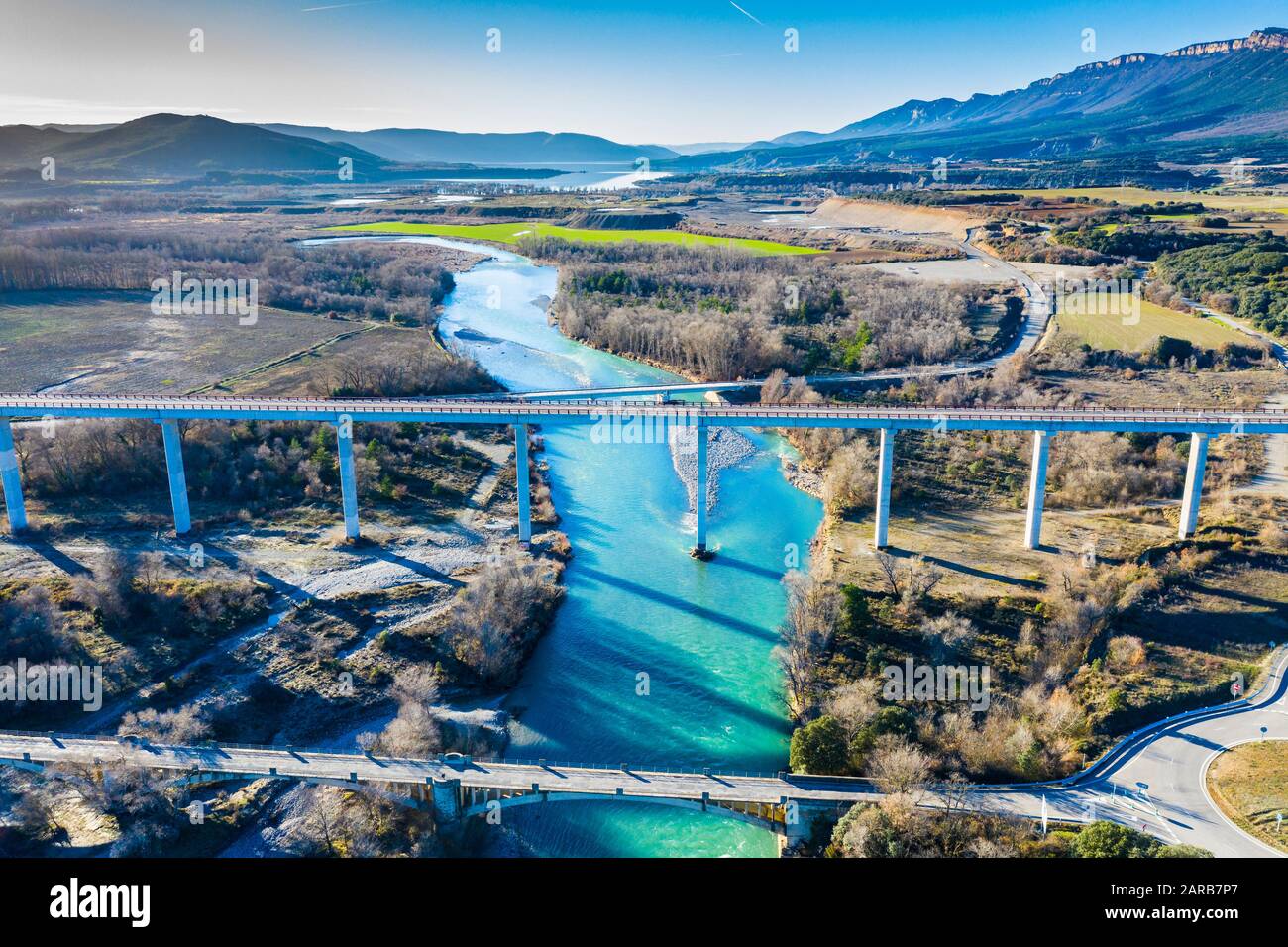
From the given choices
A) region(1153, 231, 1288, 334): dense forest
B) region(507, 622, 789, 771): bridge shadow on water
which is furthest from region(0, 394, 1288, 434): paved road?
region(1153, 231, 1288, 334): dense forest

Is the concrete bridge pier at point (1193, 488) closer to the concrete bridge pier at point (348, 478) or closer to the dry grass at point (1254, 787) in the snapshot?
the dry grass at point (1254, 787)

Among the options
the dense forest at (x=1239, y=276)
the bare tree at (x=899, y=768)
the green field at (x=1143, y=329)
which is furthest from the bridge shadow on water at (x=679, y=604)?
the dense forest at (x=1239, y=276)

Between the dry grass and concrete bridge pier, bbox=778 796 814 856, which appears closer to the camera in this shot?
the dry grass

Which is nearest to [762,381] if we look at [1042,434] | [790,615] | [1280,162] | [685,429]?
[685,429]

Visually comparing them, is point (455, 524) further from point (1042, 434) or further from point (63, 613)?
point (1042, 434)

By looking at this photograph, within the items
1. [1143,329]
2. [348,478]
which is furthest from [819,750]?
[1143,329]

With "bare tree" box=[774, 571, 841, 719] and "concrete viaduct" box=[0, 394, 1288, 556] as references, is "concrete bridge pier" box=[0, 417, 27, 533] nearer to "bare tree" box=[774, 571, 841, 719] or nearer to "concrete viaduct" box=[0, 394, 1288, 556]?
"concrete viaduct" box=[0, 394, 1288, 556]

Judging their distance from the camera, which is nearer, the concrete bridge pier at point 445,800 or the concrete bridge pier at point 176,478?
the concrete bridge pier at point 445,800
